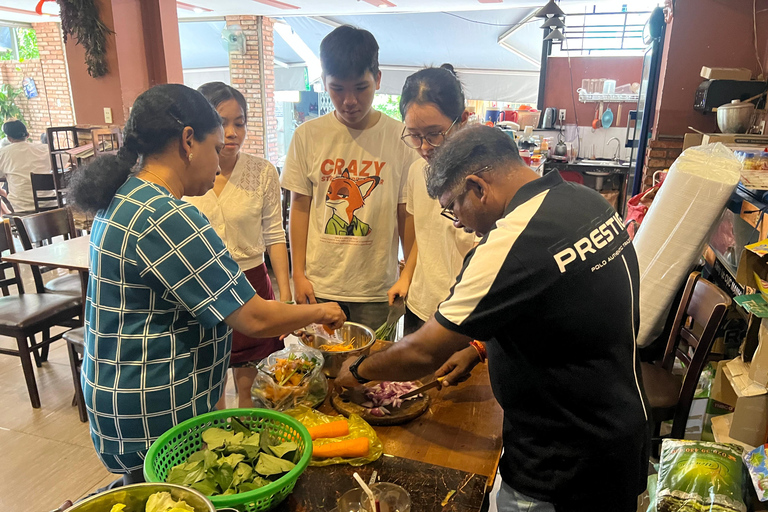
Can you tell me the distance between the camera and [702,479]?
1674 mm

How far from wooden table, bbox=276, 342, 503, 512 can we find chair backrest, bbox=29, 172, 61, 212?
589 centimetres

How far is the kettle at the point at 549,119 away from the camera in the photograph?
7910 mm

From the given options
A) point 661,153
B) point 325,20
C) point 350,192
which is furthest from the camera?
point 325,20

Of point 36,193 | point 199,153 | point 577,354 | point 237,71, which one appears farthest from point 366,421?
point 237,71

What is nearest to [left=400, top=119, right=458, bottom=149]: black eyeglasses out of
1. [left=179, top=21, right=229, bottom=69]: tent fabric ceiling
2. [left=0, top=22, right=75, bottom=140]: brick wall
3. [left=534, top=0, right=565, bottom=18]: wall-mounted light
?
[left=534, top=0, right=565, bottom=18]: wall-mounted light

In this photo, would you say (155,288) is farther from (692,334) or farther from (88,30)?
(88,30)

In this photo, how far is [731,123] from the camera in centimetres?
362

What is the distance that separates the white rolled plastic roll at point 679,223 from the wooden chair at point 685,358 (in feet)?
0.59

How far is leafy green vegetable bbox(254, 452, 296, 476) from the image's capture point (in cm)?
99

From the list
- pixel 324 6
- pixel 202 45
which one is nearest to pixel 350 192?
pixel 324 6

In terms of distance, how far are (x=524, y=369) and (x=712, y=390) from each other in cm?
155

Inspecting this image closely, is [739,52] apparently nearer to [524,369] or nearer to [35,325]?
[524,369]

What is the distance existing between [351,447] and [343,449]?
0.7 inches

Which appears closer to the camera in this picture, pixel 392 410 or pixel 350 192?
pixel 392 410
